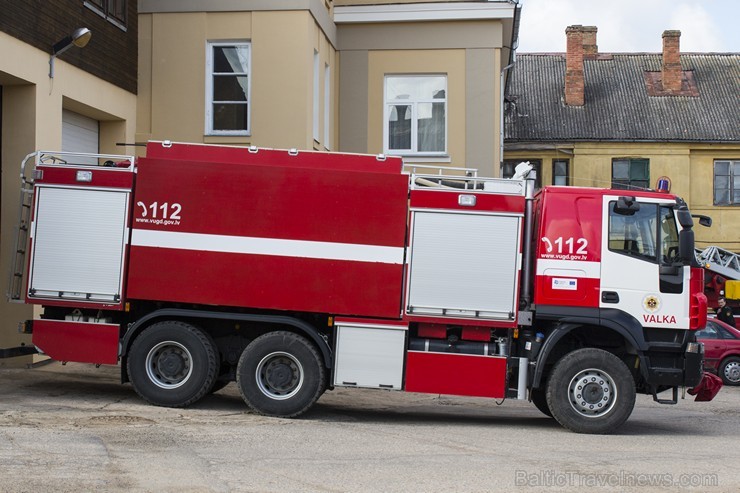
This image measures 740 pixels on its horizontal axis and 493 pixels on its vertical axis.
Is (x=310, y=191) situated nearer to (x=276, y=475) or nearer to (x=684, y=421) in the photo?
(x=276, y=475)

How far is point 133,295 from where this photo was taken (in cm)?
1271

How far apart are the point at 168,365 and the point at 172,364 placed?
2.0 inches

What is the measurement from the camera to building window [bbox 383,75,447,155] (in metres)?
22.2

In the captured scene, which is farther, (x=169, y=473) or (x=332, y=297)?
(x=332, y=297)

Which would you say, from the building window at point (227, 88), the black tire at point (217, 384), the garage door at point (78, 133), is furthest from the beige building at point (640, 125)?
the black tire at point (217, 384)

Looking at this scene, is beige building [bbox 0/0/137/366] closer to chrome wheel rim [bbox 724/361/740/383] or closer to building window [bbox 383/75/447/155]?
building window [bbox 383/75/447/155]

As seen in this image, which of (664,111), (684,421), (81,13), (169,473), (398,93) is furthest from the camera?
(664,111)

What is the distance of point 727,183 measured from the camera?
4328 centimetres

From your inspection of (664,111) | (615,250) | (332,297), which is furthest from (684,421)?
(664,111)

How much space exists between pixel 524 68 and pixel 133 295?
39.6 m

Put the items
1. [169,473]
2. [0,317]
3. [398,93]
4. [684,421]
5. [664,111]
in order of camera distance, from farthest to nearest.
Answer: [664,111] < [398,93] < [0,317] < [684,421] < [169,473]

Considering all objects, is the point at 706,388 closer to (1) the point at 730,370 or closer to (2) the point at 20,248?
(2) the point at 20,248

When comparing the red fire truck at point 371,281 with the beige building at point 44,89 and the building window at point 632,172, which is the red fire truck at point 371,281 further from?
the building window at point 632,172

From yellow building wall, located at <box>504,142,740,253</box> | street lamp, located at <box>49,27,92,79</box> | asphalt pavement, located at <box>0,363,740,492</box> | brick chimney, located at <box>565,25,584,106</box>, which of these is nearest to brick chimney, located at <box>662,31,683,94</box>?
brick chimney, located at <box>565,25,584,106</box>
